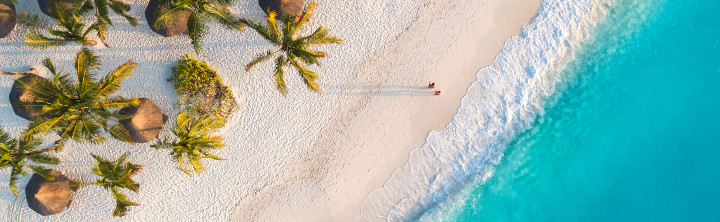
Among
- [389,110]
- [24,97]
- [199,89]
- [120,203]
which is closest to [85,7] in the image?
[24,97]

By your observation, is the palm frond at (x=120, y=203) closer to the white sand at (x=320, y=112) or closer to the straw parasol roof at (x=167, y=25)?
the white sand at (x=320, y=112)

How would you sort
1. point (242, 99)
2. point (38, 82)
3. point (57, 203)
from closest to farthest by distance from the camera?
point (38, 82) < point (57, 203) < point (242, 99)

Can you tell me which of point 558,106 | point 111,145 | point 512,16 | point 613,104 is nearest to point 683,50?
point 613,104

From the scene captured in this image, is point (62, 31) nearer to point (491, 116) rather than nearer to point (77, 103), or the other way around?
point (77, 103)

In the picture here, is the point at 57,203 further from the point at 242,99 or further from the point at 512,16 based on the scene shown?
the point at 512,16

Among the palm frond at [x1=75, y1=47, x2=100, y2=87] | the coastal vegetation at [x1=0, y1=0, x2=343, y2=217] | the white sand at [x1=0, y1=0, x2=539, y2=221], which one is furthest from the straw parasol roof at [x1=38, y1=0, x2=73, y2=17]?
the white sand at [x1=0, y1=0, x2=539, y2=221]

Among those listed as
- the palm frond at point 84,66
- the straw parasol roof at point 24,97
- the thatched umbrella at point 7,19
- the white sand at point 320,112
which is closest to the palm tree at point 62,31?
the palm frond at point 84,66
